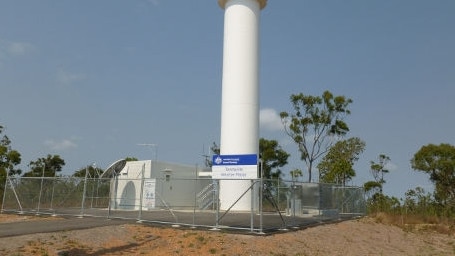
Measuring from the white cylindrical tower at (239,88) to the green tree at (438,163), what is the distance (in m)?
22.0

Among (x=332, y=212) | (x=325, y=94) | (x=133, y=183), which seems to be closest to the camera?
(x=332, y=212)

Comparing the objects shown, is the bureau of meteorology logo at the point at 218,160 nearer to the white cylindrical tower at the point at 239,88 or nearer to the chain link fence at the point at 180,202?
the chain link fence at the point at 180,202

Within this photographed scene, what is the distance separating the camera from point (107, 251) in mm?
14508

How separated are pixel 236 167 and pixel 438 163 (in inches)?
1351

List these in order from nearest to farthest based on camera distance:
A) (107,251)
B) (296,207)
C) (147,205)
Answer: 1. (107,251)
2. (296,207)
3. (147,205)

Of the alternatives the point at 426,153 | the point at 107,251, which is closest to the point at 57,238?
the point at 107,251

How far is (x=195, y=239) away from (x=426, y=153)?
38.8 metres

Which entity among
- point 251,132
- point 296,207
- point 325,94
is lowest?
point 296,207

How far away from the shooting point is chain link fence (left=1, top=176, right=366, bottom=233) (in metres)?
21.3

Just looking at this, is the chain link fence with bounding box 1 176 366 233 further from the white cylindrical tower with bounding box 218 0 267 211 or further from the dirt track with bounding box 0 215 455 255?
the white cylindrical tower with bounding box 218 0 267 211

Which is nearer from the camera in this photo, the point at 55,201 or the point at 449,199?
the point at 55,201

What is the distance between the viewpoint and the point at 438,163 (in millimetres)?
45875

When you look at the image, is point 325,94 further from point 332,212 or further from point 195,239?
point 195,239

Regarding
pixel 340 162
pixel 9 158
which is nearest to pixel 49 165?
pixel 9 158
